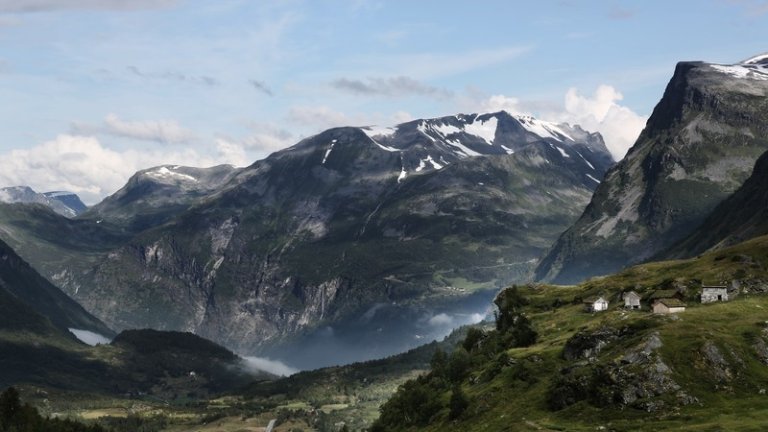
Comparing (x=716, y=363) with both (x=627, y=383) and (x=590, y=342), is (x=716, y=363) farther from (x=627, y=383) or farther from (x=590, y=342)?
(x=590, y=342)

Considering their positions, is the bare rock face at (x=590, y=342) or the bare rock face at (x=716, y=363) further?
the bare rock face at (x=590, y=342)

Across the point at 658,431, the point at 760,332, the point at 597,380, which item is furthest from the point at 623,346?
the point at 658,431

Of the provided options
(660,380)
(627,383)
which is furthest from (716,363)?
(627,383)

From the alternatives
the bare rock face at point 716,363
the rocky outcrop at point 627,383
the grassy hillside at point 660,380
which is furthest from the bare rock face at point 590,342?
the bare rock face at point 716,363

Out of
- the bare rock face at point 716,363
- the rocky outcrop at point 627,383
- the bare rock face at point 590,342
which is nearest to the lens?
the rocky outcrop at point 627,383

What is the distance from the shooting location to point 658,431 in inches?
5709

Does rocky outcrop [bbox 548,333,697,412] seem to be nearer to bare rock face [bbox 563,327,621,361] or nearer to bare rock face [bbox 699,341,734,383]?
bare rock face [bbox 699,341,734,383]

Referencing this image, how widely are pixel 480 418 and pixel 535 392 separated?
13.2 m

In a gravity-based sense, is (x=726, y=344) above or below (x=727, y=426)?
above

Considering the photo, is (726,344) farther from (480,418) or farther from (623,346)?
(480,418)

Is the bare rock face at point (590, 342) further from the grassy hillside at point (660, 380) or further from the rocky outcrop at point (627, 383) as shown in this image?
the rocky outcrop at point (627, 383)

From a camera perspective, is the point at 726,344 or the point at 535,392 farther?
the point at 535,392

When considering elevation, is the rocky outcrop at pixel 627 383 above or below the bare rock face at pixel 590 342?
below

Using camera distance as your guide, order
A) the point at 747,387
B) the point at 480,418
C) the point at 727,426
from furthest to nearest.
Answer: the point at 480,418, the point at 747,387, the point at 727,426
